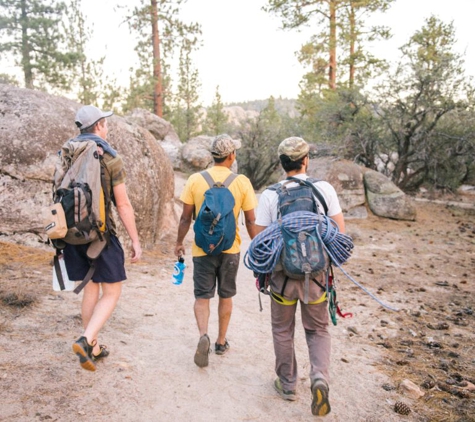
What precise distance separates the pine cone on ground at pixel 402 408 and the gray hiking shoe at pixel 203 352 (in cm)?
148

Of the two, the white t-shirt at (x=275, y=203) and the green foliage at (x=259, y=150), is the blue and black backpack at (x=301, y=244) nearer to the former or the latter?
the white t-shirt at (x=275, y=203)

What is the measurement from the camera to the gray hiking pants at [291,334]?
281cm

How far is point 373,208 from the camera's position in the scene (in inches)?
464

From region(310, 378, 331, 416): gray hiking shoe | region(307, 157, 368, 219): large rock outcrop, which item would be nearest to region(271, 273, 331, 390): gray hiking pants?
region(310, 378, 331, 416): gray hiking shoe

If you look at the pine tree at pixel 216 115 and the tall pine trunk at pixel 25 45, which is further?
the pine tree at pixel 216 115

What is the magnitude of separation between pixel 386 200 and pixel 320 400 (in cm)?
979

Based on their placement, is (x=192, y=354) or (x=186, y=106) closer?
(x=192, y=354)

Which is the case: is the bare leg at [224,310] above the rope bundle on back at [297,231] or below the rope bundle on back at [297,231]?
below

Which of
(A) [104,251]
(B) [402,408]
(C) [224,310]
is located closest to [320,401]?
(B) [402,408]

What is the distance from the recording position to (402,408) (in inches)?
118

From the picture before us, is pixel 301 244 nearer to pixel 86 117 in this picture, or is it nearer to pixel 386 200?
pixel 86 117

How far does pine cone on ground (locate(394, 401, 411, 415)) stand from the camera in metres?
2.99

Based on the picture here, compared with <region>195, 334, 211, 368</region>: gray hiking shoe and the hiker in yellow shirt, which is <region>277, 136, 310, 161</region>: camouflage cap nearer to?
the hiker in yellow shirt

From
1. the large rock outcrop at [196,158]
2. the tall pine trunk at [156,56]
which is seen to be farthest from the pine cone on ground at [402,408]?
the tall pine trunk at [156,56]
